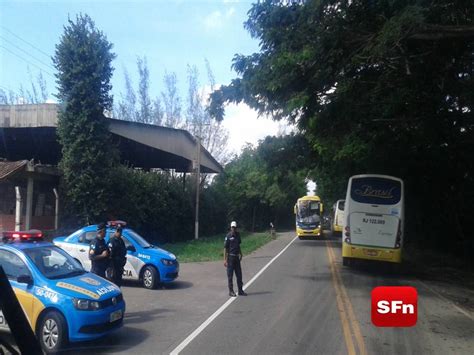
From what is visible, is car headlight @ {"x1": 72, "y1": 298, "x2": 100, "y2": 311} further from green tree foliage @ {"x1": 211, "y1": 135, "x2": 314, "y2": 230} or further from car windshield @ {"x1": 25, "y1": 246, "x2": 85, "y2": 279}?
green tree foliage @ {"x1": 211, "y1": 135, "x2": 314, "y2": 230}

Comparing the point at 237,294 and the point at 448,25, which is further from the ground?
the point at 448,25

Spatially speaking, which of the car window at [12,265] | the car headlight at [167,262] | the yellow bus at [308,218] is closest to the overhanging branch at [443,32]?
the car headlight at [167,262]

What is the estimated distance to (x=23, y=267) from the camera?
779 centimetres

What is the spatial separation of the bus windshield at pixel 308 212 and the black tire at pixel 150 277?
92.2 ft

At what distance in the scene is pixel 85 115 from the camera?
21.5 metres

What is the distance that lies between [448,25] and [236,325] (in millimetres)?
8433

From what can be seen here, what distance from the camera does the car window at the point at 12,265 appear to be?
776 centimetres

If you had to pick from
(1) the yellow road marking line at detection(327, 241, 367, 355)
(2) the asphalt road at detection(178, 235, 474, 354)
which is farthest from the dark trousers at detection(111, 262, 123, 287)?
(1) the yellow road marking line at detection(327, 241, 367, 355)

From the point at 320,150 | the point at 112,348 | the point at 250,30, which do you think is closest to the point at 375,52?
the point at 250,30

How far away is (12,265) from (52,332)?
1.34 metres

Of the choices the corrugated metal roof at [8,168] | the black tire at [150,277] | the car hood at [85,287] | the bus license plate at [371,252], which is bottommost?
the black tire at [150,277]

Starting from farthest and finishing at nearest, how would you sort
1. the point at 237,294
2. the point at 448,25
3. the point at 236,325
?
the point at 237,294
the point at 448,25
the point at 236,325

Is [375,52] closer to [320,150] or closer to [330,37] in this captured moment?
[330,37]

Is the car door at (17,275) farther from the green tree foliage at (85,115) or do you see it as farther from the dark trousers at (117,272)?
the green tree foliage at (85,115)
